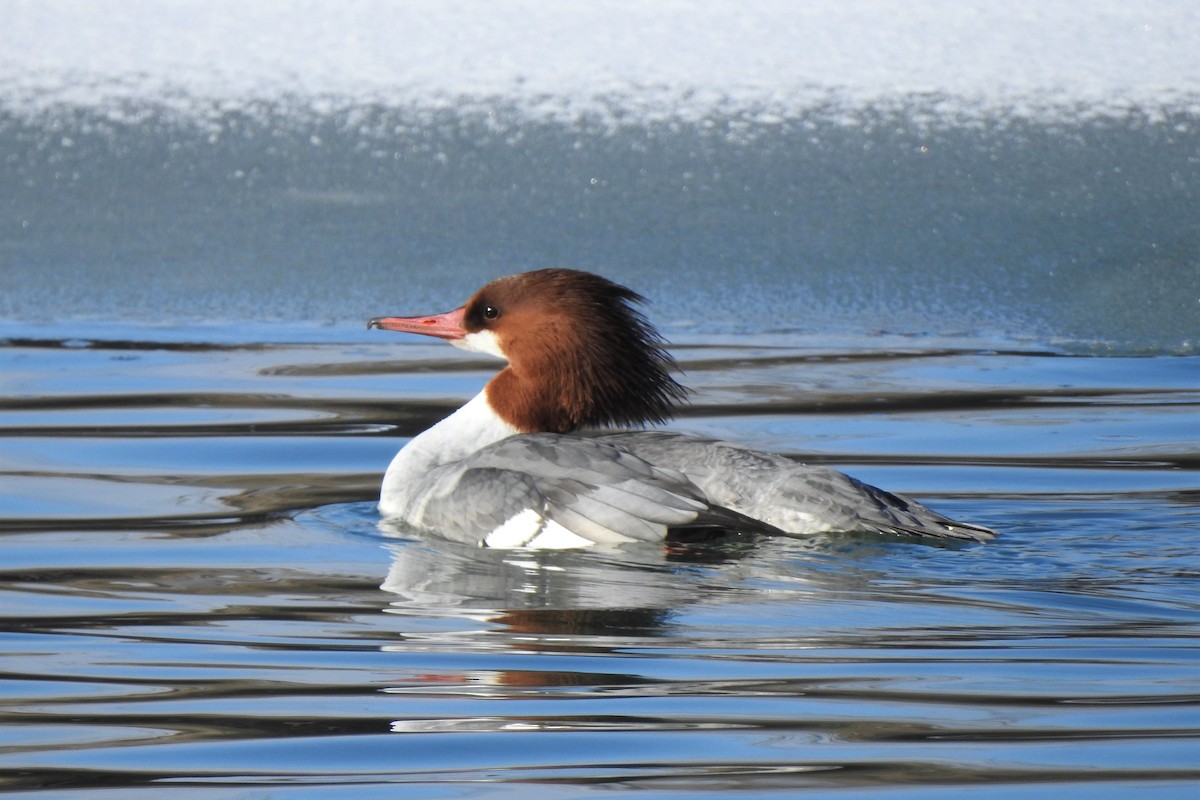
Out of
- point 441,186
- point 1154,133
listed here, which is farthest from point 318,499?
point 1154,133

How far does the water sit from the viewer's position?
9.33 feet

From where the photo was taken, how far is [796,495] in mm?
4582

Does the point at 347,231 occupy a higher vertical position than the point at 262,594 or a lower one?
higher

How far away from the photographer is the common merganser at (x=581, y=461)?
4.55 meters

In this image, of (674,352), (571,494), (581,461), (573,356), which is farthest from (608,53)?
(571,494)

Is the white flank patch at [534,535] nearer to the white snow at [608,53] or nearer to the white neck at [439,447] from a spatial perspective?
the white neck at [439,447]

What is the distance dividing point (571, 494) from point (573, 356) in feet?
2.43

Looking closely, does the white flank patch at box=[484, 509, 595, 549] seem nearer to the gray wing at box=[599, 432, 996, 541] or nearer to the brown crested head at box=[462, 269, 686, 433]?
the gray wing at box=[599, 432, 996, 541]

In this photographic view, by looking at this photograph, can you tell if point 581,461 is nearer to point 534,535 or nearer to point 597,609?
point 534,535

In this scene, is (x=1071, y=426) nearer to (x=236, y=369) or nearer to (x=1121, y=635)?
(x=1121, y=635)

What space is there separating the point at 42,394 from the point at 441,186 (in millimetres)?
2283

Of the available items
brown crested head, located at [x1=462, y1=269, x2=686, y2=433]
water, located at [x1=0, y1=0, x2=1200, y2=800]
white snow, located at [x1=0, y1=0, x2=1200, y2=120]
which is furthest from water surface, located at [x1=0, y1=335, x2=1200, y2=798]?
white snow, located at [x1=0, y1=0, x2=1200, y2=120]

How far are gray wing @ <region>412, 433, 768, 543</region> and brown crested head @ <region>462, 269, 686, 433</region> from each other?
39 cm

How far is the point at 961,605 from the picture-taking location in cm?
382
